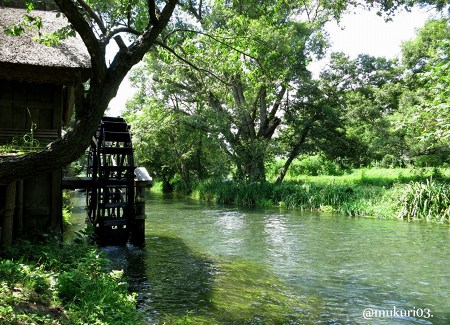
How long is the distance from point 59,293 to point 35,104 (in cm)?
421

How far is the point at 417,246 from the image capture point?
10406mm

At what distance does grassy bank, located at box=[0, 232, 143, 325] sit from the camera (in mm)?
3877

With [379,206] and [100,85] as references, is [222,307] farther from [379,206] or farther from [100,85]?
[379,206]

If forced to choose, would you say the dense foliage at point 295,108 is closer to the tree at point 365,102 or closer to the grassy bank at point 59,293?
the tree at point 365,102

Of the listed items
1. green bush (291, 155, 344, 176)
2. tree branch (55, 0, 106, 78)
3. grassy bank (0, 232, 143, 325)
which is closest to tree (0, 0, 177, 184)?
tree branch (55, 0, 106, 78)

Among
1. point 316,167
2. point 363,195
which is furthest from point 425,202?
point 316,167

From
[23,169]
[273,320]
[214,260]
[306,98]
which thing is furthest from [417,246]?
[306,98]

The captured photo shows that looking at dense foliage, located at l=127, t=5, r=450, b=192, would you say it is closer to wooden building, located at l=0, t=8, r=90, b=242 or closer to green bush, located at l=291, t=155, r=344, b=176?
green bush, located at l=291, t=155, r=344, b=176

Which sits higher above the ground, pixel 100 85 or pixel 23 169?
pixel 100 85

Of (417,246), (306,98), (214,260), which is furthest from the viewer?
(306,98)

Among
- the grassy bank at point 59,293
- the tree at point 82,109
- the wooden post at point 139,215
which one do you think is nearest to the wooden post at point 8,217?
the grassy bank at point 59,293

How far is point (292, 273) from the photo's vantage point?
26.6 ft

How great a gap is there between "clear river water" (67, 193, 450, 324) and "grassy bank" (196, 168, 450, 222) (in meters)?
1.37

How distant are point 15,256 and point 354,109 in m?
21.1
